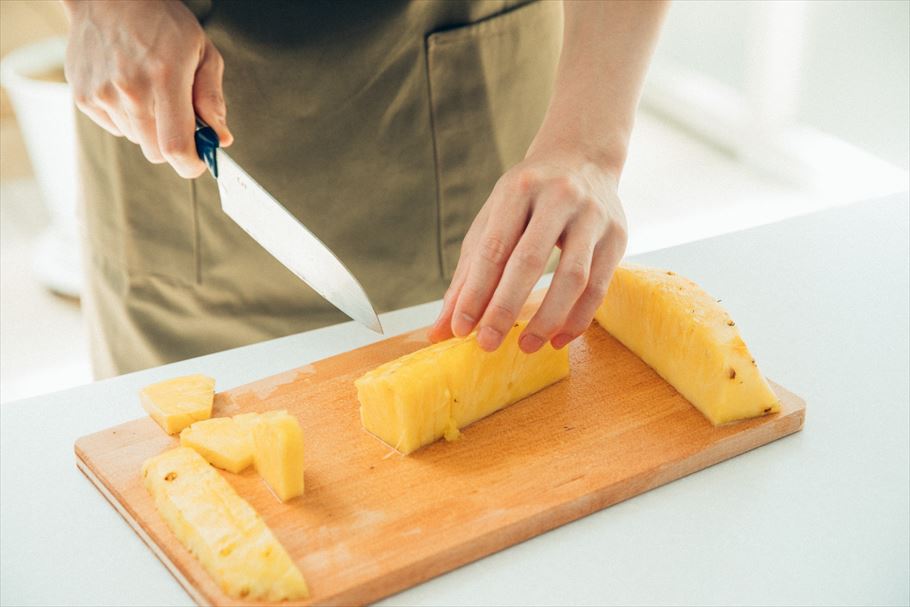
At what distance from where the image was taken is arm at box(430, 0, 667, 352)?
45.8 inches

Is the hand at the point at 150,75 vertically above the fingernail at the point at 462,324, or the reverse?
the hand at the point at 150,75

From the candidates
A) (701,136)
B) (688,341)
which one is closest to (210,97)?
(688,341)

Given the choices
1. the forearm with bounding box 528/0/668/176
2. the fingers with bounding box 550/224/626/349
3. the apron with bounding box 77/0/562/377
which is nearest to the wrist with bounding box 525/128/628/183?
the forearm with bounding box 528/0/668/176

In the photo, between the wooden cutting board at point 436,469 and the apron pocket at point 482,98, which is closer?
the wooden cutting board at point 436,469

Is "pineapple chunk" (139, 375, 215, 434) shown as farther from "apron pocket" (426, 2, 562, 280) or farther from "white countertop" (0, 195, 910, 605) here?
"apron pocket" (426, 2, 562, 280)

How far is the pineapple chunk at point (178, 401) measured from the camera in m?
1.17

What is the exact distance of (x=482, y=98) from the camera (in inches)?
64.9

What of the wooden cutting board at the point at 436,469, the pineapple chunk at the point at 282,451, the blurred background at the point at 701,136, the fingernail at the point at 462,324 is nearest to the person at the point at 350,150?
the fingernail at the point at 462,324

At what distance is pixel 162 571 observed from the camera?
1.03 metres

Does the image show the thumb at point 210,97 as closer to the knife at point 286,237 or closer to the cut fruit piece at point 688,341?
the knife at point 286,237

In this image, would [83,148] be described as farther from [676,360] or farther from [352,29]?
[676,360]

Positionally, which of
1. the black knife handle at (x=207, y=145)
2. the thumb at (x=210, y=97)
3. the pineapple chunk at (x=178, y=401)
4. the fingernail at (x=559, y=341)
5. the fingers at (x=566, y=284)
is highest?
the thumb at (x=210, y=97)

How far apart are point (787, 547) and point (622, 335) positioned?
37cm

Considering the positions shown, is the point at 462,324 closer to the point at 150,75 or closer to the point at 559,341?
the point at 559,341
